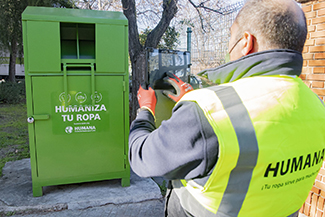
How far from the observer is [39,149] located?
293 cm

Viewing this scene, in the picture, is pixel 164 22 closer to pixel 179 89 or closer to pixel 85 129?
pixel 85 129

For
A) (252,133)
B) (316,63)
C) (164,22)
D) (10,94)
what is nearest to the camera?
(252,133)

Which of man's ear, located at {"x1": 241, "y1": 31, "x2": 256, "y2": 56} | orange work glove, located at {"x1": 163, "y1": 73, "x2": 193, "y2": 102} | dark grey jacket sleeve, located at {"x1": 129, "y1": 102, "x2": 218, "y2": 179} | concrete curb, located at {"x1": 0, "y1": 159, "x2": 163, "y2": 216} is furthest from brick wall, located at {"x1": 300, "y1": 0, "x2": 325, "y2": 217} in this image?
dark grey jacket sleeve, located at {"x1": 129, "y1": 102, "x2": 218, "y2": 179}

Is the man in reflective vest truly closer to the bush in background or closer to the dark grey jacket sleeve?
the dark grey jacket sleeve

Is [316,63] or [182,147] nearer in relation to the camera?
[182,147]

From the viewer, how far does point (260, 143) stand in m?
0.84

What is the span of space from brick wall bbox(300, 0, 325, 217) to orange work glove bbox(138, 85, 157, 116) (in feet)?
6.43

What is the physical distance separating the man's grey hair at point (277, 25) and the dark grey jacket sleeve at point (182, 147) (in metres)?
0.41

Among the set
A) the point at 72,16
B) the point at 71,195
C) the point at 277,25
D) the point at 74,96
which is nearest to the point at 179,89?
the point at 277,25

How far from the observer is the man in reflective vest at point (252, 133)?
845 millimetres

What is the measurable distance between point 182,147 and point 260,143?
266 millimetres

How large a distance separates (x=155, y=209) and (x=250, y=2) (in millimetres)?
2588

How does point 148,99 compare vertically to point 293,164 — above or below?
above

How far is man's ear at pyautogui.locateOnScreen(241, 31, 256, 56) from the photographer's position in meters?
1.03
